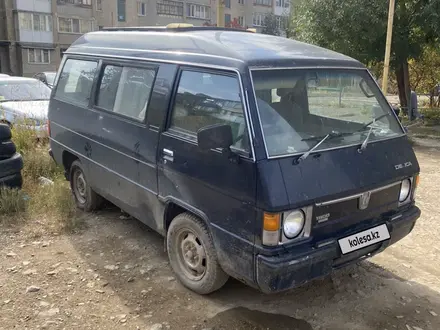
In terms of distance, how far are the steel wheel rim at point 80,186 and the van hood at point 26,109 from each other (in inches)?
149

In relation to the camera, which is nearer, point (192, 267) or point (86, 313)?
point (86, 313)

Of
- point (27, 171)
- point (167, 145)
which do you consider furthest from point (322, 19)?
point (167, 145)

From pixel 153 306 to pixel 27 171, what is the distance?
4138mm

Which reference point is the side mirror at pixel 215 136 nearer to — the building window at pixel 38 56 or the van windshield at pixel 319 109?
the van windshield at pixel 319 109

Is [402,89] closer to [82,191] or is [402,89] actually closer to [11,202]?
[82,191]

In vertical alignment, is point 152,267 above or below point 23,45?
below

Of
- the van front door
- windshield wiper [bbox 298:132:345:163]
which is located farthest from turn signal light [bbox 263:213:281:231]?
→ windshield wiper [bbox 298:132:345:163]

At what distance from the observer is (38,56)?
127 feet

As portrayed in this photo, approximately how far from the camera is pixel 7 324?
3.39 meters

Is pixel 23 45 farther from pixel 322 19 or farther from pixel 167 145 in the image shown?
pixel 167 145

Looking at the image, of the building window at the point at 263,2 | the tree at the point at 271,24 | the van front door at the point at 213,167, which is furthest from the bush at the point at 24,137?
the building window at the point at 263,2

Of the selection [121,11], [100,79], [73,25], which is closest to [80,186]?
[100,79]

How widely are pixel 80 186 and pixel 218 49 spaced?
3030 mm

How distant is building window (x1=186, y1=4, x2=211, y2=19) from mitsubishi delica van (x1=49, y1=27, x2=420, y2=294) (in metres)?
47.8
